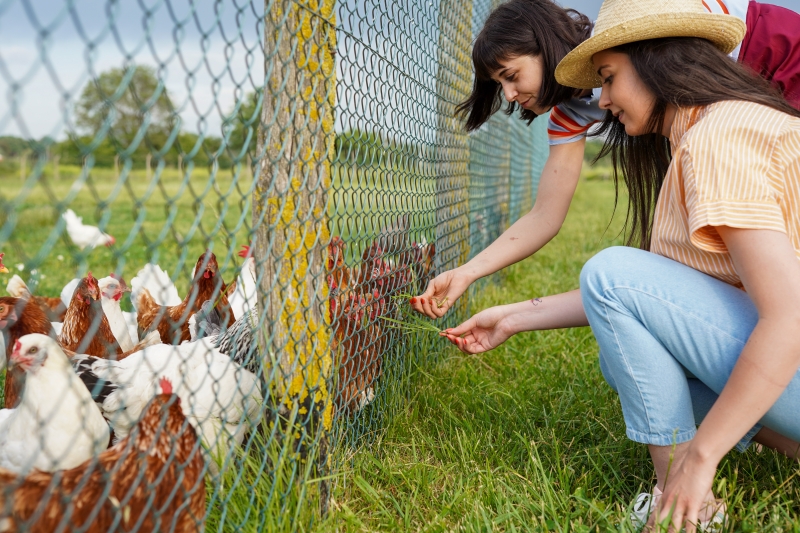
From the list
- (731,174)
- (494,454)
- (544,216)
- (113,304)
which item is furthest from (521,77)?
(113,304)

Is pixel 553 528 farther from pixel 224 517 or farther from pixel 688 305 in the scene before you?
pixel 224 517

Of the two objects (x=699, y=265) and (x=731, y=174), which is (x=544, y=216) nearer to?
(x=699, y=265)

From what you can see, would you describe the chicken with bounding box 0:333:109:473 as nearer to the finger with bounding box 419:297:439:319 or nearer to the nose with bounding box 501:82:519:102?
the finger with bounding box 419:297:439:319

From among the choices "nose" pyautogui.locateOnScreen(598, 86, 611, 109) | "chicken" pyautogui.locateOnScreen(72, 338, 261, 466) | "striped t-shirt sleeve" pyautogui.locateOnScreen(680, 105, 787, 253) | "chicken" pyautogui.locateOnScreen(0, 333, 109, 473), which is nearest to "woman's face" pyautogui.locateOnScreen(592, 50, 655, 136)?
"nose" pyautogui.locateOnScreen(598, 86, 611, 109)

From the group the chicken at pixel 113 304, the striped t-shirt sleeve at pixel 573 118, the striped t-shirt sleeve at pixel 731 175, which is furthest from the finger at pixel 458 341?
the chicken at pixel 113 304

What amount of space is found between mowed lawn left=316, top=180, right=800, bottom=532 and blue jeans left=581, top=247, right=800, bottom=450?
0.75 ft

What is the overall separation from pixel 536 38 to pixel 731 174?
110 centimetres

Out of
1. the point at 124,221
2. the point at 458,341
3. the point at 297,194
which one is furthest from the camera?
the point at 124,221

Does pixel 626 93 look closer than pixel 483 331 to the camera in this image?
Yes

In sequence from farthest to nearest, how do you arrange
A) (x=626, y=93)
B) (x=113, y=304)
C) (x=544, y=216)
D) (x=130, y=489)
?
1. (x=113, y=304)
2. (x=544, y=216)
3. (x=626, y=93)
4. (x=130, y=489)

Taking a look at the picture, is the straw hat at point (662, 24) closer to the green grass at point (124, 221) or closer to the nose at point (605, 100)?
the nose at point (605, 100)

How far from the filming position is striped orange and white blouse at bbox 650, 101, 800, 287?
4.58 ft

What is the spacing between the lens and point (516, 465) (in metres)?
2.09

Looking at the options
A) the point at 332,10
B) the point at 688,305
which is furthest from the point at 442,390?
the point at 332,10
